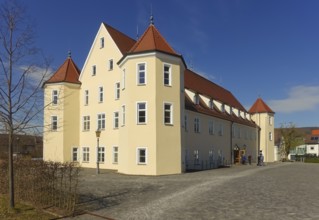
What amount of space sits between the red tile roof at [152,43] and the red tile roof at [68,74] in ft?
41.1

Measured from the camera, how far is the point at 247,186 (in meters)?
19.7

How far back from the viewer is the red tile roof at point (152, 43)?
103ft

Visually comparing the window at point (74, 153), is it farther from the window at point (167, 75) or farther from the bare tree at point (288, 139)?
the bare tree at point (288, 139)

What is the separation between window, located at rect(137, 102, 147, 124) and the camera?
3084 cm

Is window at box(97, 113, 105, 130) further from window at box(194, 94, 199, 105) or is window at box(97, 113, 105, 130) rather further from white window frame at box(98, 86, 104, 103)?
window at box(194, 94, 199, 105)

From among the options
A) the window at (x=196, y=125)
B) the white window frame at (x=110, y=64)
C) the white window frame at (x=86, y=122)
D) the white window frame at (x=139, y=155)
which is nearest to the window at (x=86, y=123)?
the white window frame at (x=86, y=122)

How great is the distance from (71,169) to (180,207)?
3.95 meters

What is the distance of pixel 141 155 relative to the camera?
30.6 m

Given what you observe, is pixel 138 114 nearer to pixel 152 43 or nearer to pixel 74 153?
pixel 152 43

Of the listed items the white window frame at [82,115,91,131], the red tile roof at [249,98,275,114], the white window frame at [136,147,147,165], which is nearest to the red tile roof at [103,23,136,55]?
the white window frame at [82,115,91,131]

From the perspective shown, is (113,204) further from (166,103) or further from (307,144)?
(307,144)

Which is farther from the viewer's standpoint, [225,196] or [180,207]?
[225,196]

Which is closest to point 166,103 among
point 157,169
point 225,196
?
point 157,169

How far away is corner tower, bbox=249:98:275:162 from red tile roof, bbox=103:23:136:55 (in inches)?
1323
